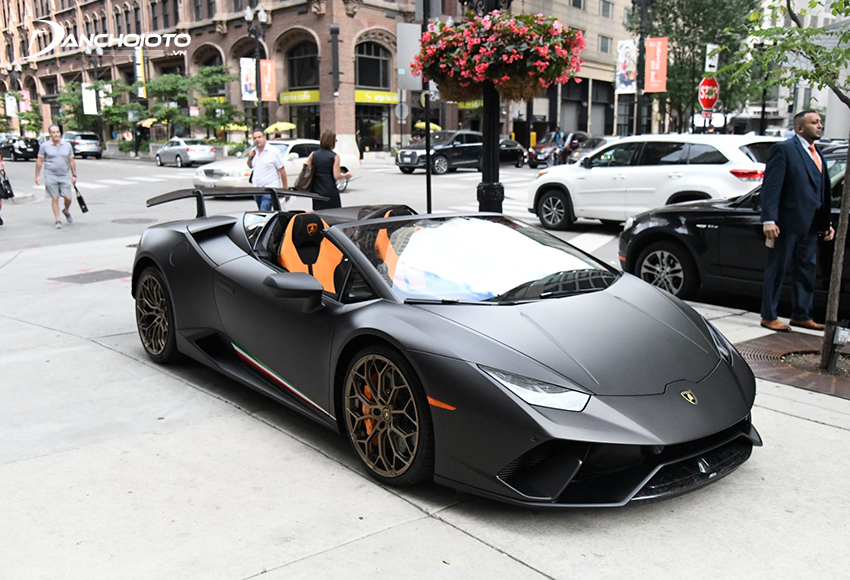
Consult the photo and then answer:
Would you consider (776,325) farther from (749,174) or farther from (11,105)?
(11,105)

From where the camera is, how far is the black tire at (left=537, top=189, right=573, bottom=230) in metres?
13.6

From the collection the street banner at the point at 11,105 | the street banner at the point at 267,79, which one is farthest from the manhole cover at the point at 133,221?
the street banner at the point at 11,105

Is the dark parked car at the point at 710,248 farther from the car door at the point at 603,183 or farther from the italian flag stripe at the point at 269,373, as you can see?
the italian flag stripe at the point at 269,373

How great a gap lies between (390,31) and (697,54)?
2081cm

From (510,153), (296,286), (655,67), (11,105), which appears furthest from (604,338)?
(11,105)

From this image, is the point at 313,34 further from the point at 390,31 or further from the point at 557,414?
the point at 557,414

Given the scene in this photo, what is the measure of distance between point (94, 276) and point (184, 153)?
29697 mm

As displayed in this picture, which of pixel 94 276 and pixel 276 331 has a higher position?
pixel 276 331

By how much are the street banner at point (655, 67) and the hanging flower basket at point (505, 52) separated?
74.0ft

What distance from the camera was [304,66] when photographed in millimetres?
48344

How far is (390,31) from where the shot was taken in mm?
48344

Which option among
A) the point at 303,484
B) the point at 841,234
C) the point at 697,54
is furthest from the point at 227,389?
the point at 697,54

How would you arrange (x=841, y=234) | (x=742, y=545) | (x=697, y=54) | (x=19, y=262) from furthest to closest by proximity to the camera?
(x=697, y=54)
(x=19, y=262)
(x=841, y=234)
(x=742, y=545)

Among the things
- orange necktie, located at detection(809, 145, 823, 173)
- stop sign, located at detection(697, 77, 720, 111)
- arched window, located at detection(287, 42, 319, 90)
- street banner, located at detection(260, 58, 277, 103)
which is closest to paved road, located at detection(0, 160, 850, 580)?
orange necktie, located at detection(809, 145, 823, 173)
